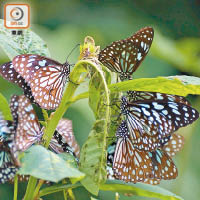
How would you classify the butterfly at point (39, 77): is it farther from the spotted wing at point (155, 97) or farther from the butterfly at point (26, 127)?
the spotted wing at point (155, 97)

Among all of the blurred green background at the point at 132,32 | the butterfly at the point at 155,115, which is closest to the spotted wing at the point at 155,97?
the butterfly at the point at 155,115

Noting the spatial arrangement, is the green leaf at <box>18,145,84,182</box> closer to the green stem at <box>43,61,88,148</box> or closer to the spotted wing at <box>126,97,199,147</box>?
the green stem at <box>43,61,88,148</box>

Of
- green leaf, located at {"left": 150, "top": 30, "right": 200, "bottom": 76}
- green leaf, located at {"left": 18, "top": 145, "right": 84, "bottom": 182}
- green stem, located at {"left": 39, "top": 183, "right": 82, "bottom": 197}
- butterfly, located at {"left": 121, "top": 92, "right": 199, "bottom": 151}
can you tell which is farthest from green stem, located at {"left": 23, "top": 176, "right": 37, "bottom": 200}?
green leaf, located at {"left": 150, "top": 30, "right": 200, "bottom": 76}

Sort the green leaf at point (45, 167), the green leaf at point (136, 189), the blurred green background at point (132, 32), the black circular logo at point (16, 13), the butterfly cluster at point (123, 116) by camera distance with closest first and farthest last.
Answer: the green leaf at point (45, 167) → the butterfly cluster at point (123, 116) → the green leaf at point (136, 189) → the black circular logo at point (16, 13) → the blurred green background at point (132, 32)

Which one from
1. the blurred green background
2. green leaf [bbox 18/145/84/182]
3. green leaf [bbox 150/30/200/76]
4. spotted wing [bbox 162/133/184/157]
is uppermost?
green leaf [bbox 18/145/84/182]

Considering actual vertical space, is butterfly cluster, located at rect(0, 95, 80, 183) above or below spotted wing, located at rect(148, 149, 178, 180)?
above

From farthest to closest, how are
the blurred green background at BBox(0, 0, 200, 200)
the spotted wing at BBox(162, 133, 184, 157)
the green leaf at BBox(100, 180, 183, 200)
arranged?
the blurred green background at BBox(0, 0, 200, 200) → the spotted wing at BBox(162, 133, 184, 157) → the green leaf at BBox(100, 180, 183, 200)

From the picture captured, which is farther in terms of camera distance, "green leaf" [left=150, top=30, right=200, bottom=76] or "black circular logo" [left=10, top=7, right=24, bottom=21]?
"green leaf" [left=150, top=30, right=200, bottom=76]
